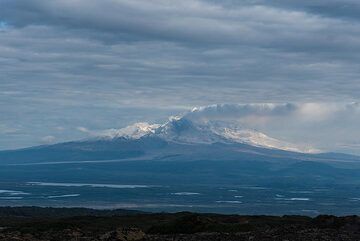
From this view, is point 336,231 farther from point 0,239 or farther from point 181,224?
point 0,239

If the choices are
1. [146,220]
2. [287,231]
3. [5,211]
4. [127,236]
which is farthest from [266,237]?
[5,211]

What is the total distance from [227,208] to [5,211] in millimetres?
84279

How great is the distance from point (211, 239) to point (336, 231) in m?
6.74

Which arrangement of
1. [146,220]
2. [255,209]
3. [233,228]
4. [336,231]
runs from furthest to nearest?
[255,209] → [146,220] → [233,228] → [336,231]

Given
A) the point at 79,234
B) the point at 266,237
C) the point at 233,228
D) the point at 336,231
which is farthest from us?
the point at 233,228

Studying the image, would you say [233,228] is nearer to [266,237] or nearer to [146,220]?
[266,237]

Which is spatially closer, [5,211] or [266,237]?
[266,237]

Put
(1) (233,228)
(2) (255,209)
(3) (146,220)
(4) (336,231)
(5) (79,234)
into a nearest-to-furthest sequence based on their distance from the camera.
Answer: (4) (336,231) < (5) (79,234) < (1) (233,228) < (3) (146,220) < (2) (255,209)

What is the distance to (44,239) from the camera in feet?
126

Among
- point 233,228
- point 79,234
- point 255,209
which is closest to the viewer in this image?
point 79,234

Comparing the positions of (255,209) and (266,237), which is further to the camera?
(255,209)

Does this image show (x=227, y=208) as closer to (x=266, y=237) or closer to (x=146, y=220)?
(x=146, y=220)

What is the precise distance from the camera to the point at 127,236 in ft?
124

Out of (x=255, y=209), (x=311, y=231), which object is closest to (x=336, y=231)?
(x=311, y=231)
